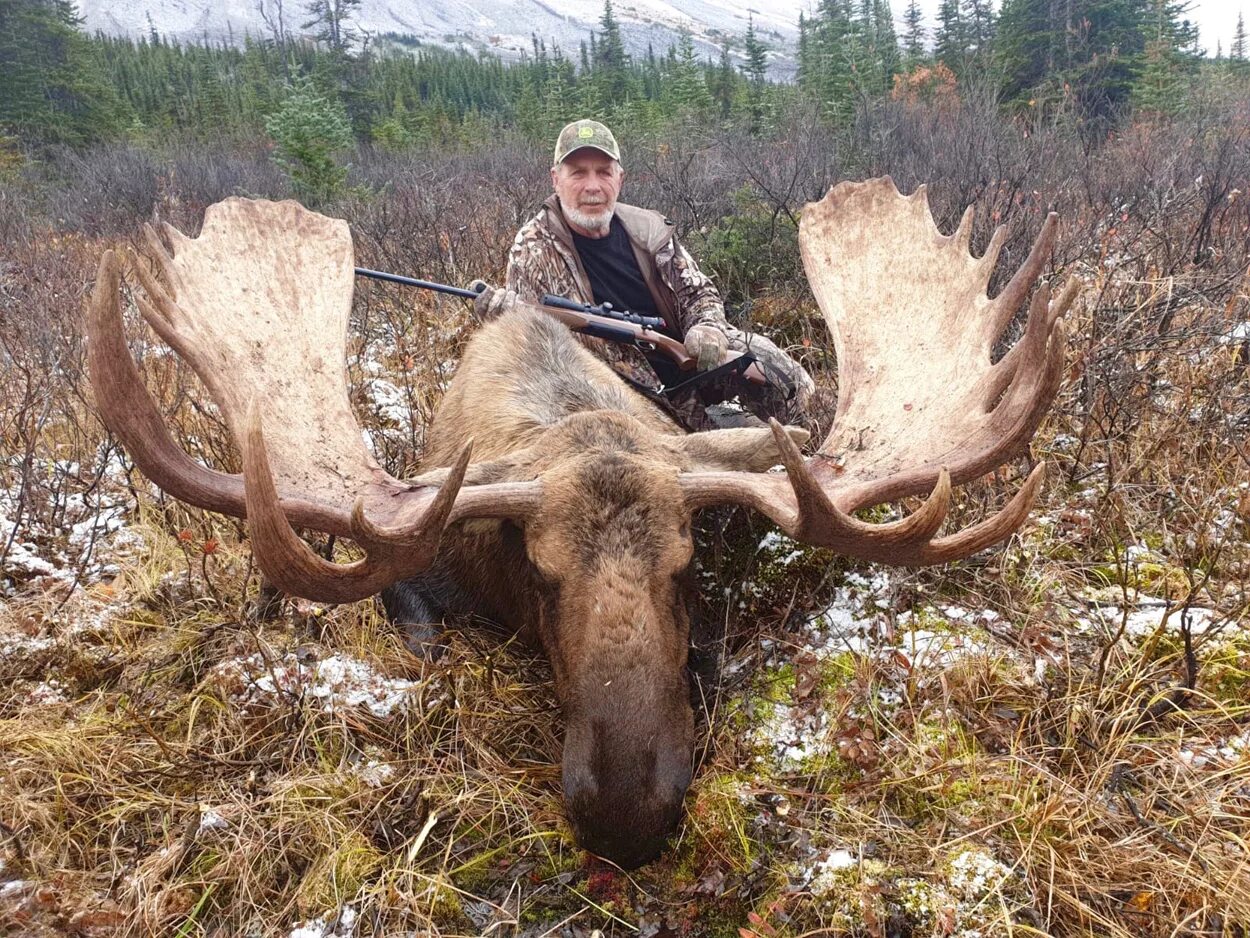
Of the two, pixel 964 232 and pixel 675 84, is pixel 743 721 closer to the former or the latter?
pixel 964 232

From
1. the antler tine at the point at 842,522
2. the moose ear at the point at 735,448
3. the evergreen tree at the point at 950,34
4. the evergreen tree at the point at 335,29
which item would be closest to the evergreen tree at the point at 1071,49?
the evergreen tree at the point at 950,34

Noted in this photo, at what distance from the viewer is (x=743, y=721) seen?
2633mm

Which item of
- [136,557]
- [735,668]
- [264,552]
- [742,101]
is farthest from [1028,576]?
[742,101]

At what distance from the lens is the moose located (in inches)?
81.5

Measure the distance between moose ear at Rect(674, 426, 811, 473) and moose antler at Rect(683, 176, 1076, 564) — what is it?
213 mm

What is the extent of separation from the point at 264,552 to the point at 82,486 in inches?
106

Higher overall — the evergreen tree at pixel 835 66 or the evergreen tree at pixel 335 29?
the evergreen tree at pixel 335 29

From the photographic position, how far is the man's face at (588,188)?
512cm

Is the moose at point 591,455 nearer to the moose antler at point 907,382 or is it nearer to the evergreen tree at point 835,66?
the moose antler at point 907,382

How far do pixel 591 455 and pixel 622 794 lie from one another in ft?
3.44

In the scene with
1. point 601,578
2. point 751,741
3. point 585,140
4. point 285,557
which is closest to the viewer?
point 285,557

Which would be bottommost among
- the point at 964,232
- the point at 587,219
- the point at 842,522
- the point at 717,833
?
the point at 717,833

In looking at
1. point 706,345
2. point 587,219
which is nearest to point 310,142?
point 587,219

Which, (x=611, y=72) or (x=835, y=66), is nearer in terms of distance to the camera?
(x=835, y=66)
